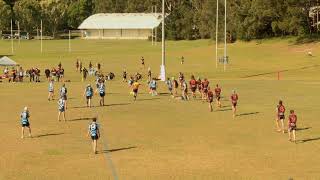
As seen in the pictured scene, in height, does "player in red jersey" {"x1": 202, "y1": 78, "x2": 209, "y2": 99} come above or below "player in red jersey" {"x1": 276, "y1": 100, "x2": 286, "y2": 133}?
above

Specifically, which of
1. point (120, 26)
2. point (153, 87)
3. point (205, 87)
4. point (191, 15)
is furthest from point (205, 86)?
point (120, 26)

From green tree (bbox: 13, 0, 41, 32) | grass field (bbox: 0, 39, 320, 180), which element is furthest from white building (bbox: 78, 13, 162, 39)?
grass field (bbox: 0, 39, 320, 180)

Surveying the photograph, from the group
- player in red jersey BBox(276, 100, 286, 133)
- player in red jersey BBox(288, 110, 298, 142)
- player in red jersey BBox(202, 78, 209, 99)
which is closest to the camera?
player in red jersey BBox(288, 110, 298, 142)

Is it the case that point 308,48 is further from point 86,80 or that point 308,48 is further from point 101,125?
point 101,125

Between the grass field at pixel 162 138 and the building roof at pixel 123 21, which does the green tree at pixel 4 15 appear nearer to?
the building roof at pixel 123 21

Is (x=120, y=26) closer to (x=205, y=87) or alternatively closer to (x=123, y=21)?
(x=123, y=21)

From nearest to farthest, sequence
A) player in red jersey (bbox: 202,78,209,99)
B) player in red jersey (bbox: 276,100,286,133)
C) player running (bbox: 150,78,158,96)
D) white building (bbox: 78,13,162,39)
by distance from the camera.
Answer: player in red jersey (bbox: 276,100,286,133) < player in red jersey (bbox: 202,78,209,99) < player running (bbox: 150,78,158,96) < white building (bbox: 78,13,162,39)

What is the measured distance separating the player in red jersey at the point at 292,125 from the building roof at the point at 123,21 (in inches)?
4605

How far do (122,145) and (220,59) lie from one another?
47560 mm

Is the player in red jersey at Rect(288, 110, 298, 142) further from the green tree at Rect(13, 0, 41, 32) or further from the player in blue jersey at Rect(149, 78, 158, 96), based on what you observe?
the green tree at Rect(13, 0, 41, 32)

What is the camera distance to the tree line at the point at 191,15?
83.5 m

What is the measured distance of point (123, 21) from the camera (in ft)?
479

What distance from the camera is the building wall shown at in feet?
479

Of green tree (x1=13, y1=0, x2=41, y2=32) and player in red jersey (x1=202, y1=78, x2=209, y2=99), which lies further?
green tree (x1=13, y1=0, x2=41, y2=32)
